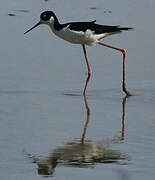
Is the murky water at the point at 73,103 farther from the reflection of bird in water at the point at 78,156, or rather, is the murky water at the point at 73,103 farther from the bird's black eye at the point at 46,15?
the bird's black eye at the point at 46,15

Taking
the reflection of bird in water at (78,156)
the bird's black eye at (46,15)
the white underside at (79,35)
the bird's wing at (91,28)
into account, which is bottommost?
the reflection of bird in water at (78,156)

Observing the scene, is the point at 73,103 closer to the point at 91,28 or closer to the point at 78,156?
the point at 91,28

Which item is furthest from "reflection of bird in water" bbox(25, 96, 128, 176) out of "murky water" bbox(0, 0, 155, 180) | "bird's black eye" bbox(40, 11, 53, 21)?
"bird's black eye" bbox(40, 11, 53, 21)

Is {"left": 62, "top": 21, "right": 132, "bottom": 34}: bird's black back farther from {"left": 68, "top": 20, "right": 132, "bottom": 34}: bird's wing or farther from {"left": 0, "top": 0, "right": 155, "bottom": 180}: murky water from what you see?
{"left": 0, "top": 0, "right": 155, "bottom": 180}: murky water

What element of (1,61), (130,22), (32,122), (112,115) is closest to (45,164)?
(32,122)

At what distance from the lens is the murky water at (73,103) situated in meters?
5.41

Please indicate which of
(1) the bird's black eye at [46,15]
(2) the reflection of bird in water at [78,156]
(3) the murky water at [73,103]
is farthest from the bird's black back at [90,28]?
(2) the reflection of bird in water at [78,156]

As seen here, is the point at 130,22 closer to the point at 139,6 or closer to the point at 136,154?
the point at 139,6

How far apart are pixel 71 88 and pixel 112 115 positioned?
129cm

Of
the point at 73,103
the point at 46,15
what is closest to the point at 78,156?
the point at 73,103

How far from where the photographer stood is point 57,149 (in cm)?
581

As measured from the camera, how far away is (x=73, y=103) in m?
7.77

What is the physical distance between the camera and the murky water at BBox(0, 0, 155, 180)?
17.7ft

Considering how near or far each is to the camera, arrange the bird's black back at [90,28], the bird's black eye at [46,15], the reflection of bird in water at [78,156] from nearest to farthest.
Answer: the reflection of bird in water at [78,156]
the bird's black back at [90,28]
the bird's black eye at [46,15]
